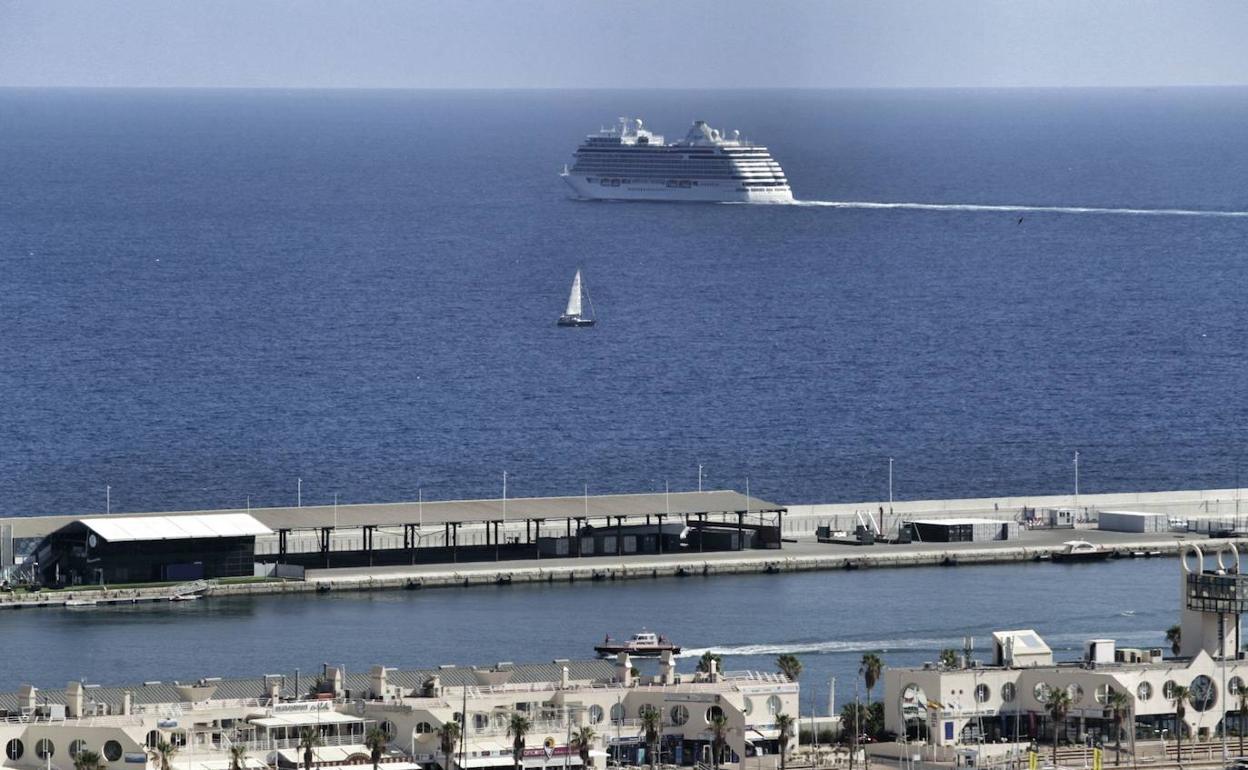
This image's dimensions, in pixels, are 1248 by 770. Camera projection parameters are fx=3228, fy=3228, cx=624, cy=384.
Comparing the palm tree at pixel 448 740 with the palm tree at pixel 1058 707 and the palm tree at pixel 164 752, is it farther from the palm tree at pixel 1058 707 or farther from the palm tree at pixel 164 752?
the palm tree at pixel 1058 707

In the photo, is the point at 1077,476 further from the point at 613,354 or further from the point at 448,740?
the point at 448,740

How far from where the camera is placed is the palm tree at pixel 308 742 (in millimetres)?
45594

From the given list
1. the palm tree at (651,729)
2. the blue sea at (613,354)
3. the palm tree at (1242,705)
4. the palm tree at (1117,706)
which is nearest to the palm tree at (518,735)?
the palm tree at (651,729)

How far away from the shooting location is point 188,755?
46219mm

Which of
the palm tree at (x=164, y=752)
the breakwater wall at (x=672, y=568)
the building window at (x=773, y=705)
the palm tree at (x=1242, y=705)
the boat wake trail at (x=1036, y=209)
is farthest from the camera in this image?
the boat wake trail at (x=1036, y=209)

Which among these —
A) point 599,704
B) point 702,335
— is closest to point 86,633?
point 599,704

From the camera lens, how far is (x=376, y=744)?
46312 mm

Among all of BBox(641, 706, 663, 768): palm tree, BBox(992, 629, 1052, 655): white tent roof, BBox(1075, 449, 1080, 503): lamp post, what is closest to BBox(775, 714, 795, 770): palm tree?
BBox(641, 706, 663, 768): palm tree

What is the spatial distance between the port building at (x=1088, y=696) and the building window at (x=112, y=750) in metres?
12.9

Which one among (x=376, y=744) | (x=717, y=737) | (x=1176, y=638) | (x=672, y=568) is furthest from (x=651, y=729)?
(x=672, y=568)

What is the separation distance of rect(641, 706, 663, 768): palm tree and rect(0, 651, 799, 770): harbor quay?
0.03m

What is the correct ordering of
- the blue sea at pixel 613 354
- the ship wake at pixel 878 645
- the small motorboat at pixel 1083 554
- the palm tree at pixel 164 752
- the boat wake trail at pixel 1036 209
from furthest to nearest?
the boat wake trail at pixel 1036 209, the blue sea at pixel 613 354, the small motorboat at pixel 1083 554, the ship wake at pixel 878 645, the palm tree at pixel 164 752

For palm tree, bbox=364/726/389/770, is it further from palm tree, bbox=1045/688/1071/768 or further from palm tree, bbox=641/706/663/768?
palm tree, bbox=1045/688/1071/768

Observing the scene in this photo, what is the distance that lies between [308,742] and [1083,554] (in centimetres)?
3601
